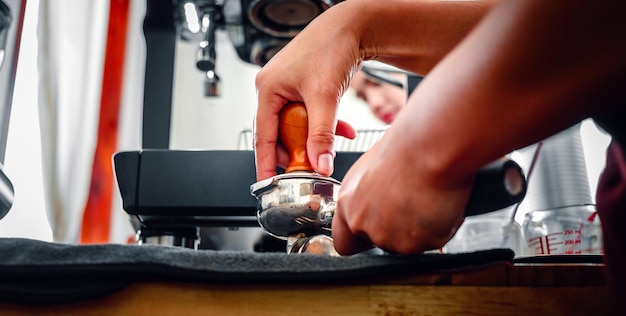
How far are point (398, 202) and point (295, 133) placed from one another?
22cm

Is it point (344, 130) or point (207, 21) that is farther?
point (207, 21)

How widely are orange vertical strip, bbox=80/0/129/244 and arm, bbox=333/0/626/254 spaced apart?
1.08 metres

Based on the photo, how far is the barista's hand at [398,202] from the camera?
0.29 meters

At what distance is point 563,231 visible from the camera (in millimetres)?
667

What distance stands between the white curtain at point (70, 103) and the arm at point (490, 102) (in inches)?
35.4

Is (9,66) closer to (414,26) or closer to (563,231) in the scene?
(414,26)

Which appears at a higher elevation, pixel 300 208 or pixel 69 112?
pixel 69 112

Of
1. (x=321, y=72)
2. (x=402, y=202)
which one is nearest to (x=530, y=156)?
(x=321, y=72)

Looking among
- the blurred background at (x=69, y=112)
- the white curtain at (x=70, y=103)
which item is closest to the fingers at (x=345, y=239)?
the blurred background at (x=69, y=112)

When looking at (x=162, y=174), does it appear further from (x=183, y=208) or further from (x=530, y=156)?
(x=530, y=156)

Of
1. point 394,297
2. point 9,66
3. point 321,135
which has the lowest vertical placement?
point 394,297

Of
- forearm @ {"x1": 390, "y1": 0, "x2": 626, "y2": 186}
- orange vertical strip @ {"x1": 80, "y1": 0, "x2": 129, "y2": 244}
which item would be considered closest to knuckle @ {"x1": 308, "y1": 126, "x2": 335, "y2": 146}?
forearm @ {"x1": 390, "y1": 0, "x2": 626, "y2": 186}

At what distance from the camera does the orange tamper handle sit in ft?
1.62

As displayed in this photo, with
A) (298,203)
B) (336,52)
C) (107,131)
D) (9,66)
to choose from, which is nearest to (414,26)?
(336,52)
